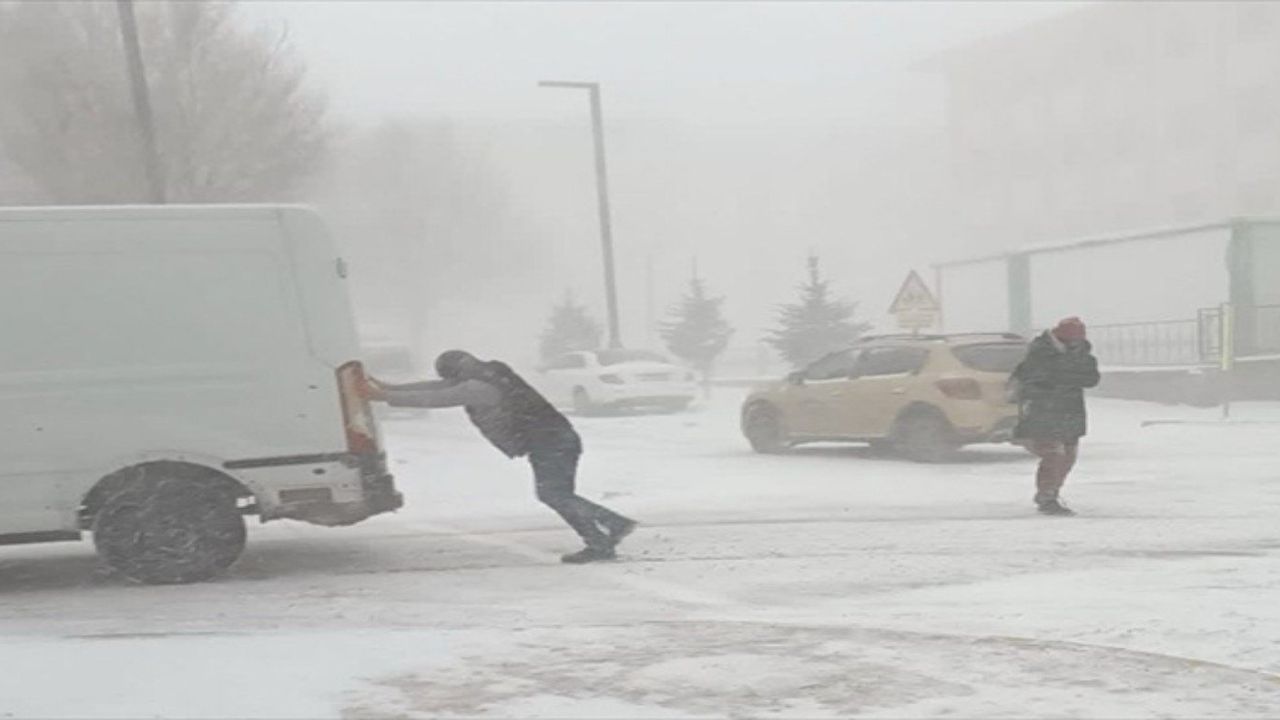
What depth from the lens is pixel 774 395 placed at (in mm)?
15664

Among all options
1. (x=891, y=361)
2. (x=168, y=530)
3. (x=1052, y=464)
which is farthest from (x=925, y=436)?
(x=168, y=530)

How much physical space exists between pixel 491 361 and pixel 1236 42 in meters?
49.1

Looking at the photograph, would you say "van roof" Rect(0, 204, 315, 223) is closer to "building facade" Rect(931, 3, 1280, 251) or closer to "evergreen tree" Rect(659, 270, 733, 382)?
"evergreen tree" Rect(659, 270, 733, 382)

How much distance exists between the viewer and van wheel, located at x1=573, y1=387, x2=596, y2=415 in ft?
78.9

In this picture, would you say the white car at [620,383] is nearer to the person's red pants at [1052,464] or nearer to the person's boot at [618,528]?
the person's red pants at [1052,464]

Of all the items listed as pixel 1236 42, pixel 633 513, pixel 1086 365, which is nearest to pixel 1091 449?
pixel 1086 365

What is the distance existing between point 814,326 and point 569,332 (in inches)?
626

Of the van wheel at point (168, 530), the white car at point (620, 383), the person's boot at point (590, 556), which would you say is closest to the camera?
the van wheel at point (168, 530)

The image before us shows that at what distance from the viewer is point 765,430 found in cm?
1577

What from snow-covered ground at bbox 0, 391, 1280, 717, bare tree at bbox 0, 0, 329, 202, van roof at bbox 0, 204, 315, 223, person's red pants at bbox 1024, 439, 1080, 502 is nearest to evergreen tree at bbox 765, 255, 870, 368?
bare tree at bbox 0, 0, 329, 202

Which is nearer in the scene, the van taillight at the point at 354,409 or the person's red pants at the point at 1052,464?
the van taillight at the point at 354,409

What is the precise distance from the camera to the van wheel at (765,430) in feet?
51.1

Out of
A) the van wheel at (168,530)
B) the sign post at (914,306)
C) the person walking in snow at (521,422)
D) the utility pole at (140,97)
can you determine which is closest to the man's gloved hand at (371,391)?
the person walking in snow at (521,422)

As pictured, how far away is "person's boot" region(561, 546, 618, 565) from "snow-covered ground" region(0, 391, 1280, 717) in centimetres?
14
